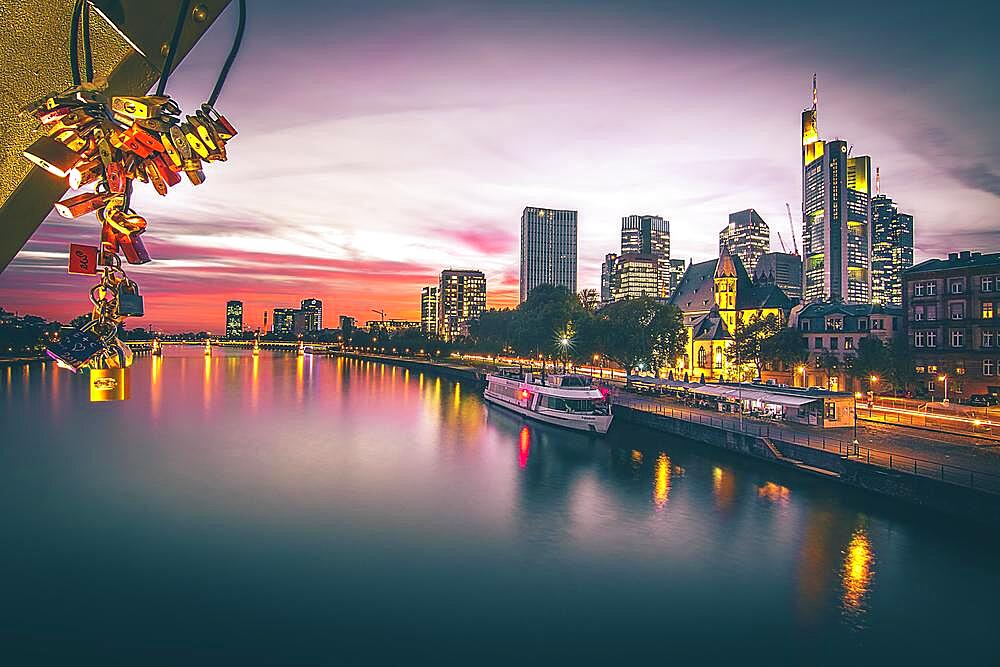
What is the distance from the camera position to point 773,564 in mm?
27109

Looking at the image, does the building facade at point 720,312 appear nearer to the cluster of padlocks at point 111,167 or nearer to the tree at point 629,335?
the tree at point 629,335

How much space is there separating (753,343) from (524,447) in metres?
42.6

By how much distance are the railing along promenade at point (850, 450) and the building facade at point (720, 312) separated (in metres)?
34.3

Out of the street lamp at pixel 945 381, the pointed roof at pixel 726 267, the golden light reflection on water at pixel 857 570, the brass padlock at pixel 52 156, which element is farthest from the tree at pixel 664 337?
the brass padlock at pixel 52 156

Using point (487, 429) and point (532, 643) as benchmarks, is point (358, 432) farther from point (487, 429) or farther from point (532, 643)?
point (532, 643)

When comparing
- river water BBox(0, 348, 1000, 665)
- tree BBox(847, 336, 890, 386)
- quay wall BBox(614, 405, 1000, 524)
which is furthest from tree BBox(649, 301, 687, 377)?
river water BBox(0, 348, 1000, 665)

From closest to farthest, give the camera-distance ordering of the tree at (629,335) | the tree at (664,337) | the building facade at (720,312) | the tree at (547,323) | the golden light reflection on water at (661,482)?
the golden light reflection on water at (661,482)
the tree at (629,335)
the tree at (664,337)
the building facade at (720,312)
the tree at (547,323)

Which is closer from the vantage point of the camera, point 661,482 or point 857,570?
point 857,570

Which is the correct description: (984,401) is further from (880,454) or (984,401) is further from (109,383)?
(109,383)

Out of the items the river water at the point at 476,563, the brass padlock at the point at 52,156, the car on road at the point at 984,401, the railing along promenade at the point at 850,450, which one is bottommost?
the river water at the point at 476,563

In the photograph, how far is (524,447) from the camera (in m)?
54.7

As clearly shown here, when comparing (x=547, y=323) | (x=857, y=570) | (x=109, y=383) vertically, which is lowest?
(x=857, y=570)

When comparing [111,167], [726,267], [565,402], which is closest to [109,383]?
[111,167]

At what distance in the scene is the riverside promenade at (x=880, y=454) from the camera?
2897 centimetres
